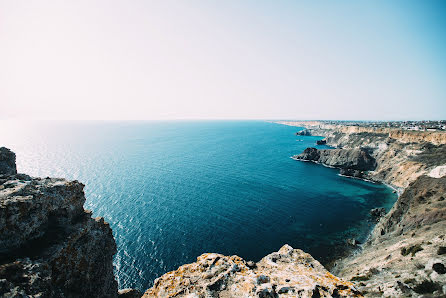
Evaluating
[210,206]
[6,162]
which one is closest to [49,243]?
[6,162]

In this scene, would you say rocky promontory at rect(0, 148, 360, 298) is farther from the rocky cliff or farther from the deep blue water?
the deep blue water

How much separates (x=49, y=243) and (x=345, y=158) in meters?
138

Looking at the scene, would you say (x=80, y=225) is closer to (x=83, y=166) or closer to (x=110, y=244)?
(x=110, y=244)

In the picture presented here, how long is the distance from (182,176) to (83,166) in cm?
5636

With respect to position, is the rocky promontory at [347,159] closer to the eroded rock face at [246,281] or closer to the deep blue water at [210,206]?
the deep blue water at [210,206]

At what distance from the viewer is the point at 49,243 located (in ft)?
42.5

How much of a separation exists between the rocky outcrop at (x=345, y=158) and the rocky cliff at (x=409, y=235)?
24.1ft

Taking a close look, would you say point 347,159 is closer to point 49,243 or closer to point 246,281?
point 246,281

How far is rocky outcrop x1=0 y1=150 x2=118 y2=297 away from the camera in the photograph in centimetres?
1084

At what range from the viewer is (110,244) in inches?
719

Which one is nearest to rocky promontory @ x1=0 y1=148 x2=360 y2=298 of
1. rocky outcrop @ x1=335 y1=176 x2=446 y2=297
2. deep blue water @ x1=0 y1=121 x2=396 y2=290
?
rocky outcrop @ x1=335 y1=176 x2=446 y2=297

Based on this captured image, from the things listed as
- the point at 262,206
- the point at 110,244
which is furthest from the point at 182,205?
the point at 110,244

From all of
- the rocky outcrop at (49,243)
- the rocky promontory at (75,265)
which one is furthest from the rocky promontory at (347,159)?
the rocky outcrop at (49,243)

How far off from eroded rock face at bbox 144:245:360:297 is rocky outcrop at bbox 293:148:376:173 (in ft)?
404
